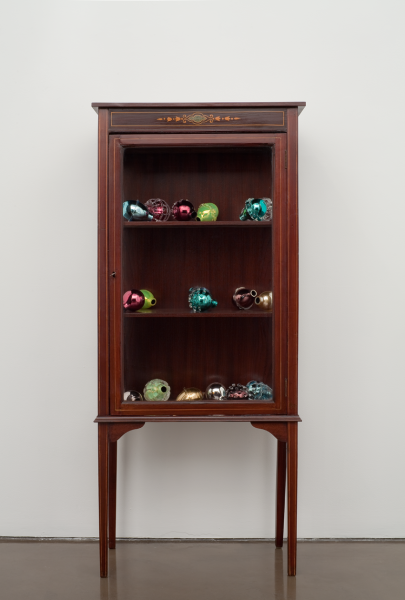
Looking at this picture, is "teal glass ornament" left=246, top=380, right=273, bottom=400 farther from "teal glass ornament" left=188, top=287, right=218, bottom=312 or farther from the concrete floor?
the concrete floor

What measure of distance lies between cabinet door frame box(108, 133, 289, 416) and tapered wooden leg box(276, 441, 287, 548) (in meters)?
0.36

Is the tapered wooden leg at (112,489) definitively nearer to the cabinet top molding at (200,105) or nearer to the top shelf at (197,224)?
the top shelf at (197,224)

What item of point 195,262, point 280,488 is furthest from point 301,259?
point 280,488

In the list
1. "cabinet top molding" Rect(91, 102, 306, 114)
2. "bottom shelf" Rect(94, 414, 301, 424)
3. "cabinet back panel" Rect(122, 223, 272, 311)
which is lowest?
"bottom shelf" Rect(94, 414, 301, 424)

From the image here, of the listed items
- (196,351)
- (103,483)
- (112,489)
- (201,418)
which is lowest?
(112,489)

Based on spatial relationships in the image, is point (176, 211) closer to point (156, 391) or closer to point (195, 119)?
point (195, 119)

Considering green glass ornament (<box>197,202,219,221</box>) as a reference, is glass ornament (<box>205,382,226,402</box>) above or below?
below

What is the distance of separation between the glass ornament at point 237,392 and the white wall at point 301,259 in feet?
1.17

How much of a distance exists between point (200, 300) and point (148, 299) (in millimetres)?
194

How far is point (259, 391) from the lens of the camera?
6.18ft

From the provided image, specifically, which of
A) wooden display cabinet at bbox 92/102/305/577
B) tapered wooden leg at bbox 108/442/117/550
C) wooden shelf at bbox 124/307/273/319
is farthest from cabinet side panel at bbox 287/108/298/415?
tapered wooden leg at bbox 108/442/117/550

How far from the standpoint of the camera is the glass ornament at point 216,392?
6.27ft

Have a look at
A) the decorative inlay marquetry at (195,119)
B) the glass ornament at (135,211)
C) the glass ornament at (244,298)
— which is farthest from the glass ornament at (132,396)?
the decorative inlay marquetry at (195,119)

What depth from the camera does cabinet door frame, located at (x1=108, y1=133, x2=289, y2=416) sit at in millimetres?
1825
